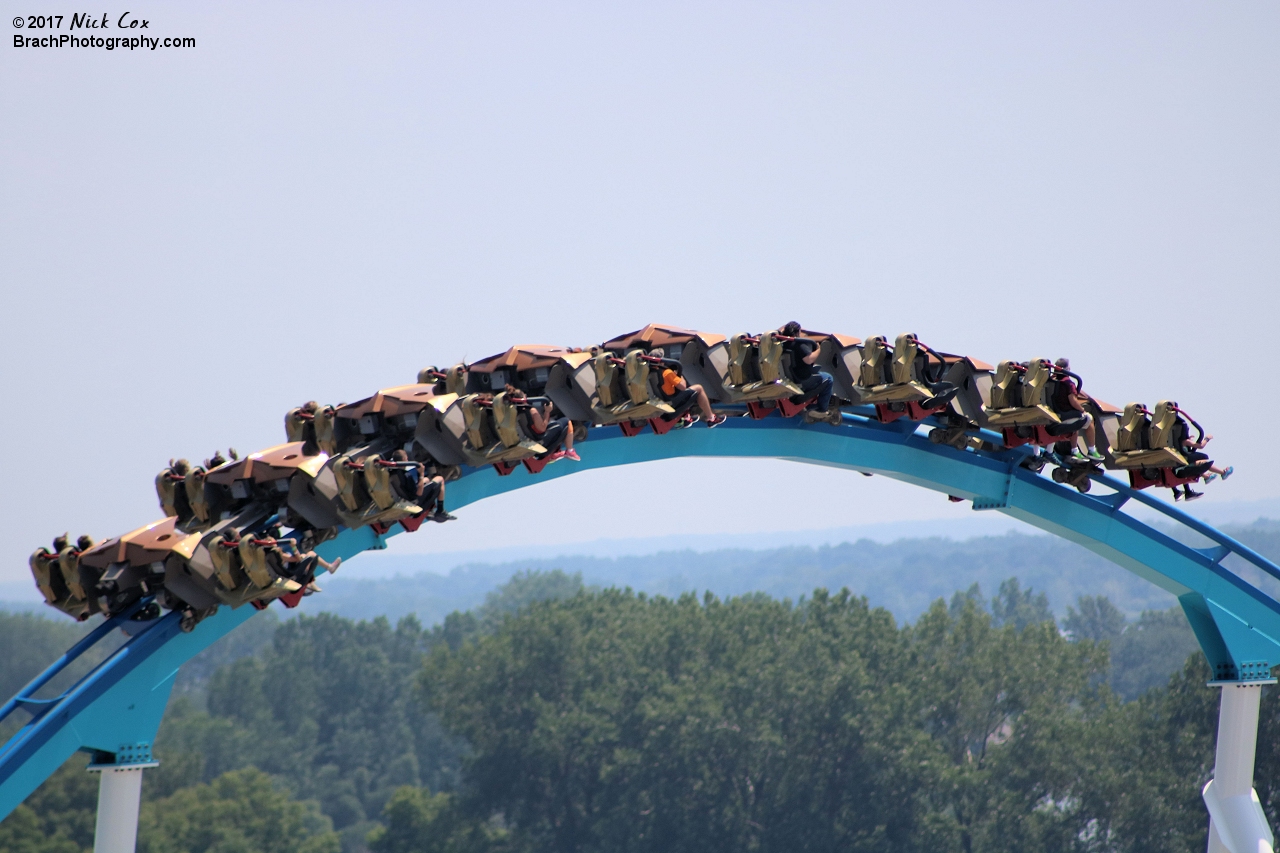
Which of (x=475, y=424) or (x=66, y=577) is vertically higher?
(x=475, y=424)

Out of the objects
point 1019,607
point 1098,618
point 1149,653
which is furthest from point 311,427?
point 1098,618

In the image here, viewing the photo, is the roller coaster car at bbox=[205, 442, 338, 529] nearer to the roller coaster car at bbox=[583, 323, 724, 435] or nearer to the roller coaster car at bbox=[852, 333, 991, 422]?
the roller coaster car at bbox=[583, 323, 724, 435]

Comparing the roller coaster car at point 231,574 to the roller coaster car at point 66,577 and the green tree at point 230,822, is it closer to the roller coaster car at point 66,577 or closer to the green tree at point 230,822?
the roller coaster car at point 66,577

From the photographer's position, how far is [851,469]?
8.48 meters

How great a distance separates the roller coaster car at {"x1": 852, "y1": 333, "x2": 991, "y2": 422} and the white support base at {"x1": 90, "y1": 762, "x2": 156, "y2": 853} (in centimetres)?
449

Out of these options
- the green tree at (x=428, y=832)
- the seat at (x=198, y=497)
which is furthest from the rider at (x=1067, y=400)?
the green tree at (x=428, y=832)

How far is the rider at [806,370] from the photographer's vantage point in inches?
313

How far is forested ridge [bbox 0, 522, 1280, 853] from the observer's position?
37562 millimetres

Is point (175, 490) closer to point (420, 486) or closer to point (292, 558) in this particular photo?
point (292, 558)

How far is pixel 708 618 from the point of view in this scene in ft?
148

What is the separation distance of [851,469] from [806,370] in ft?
2.73

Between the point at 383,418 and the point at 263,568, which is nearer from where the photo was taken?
the point at 263,568

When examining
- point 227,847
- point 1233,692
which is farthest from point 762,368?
point 227,847

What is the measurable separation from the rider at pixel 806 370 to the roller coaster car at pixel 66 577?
3915 millimetres
